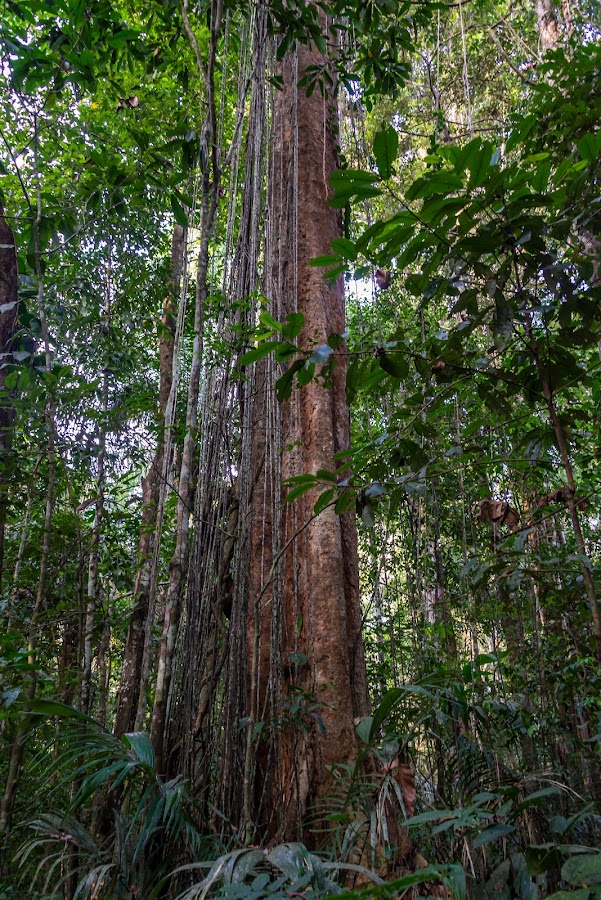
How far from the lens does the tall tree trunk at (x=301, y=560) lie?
6.48ft

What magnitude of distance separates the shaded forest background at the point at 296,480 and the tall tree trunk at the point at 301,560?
1cm

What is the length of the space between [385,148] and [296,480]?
0.70m

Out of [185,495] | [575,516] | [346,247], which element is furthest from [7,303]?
[575,516]

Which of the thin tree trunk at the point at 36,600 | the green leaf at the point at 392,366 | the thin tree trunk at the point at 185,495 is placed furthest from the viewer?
the thin tree trunk at the point at 36,600

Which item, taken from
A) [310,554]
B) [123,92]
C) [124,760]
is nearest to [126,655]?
[310,554]

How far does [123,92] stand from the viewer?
4223mm

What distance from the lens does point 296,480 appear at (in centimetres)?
135

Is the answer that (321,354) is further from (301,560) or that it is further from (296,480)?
(301,560)

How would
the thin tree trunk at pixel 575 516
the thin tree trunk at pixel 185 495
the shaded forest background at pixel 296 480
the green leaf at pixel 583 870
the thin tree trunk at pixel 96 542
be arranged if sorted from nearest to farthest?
the green leaf at pixel 583 870
the thin tree trunk at pixel 575 516
the shaded forest background at pixel 296 480
the thin tree trunk at pixel 185 495
the thin tree trunk at pixel 96 542

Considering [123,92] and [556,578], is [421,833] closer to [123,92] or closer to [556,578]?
[556,578]

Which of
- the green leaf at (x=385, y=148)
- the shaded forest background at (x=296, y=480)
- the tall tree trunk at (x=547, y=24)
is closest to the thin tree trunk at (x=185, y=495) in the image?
the shaded forest background at (x=296, y=480)

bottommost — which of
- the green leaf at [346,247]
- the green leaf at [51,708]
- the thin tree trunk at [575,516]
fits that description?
the green leaf at [51,708]

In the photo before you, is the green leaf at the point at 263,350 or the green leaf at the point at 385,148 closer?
the green leaf at the point at 385,148

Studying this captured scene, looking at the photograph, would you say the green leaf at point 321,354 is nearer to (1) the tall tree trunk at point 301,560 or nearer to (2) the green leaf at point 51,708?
(1) the tall tree trunk at point 301,560
